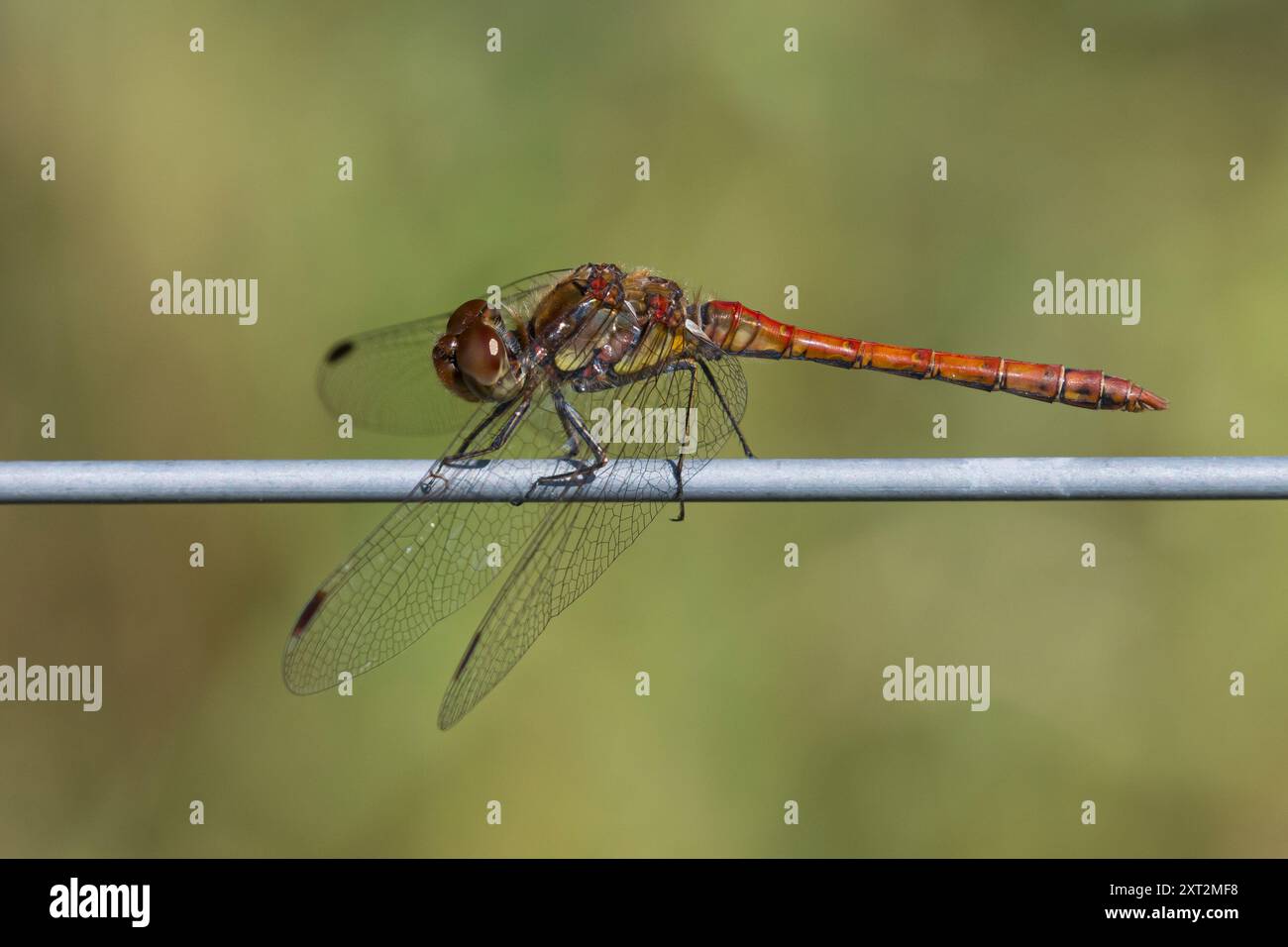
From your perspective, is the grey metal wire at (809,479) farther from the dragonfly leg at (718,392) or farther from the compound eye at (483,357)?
the dragonfly leg at (718,392)

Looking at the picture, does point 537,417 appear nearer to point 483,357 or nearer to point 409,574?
point 483,357

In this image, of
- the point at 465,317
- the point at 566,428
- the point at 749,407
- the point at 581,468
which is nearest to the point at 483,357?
the point at 465,317

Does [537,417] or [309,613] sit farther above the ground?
[537,417]

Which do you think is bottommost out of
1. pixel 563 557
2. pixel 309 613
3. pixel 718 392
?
pixel 309 613

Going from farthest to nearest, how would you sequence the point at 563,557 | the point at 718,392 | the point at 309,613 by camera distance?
1. the point at 718,392
2. the point at 563,557
3. the point at 309,613

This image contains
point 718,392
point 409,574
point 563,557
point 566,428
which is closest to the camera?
point 409,574

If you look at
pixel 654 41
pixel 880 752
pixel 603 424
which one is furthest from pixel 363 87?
pixel 880 752

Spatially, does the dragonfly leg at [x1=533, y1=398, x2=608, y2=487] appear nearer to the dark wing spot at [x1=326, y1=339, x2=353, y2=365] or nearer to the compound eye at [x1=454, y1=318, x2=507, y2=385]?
the compound eye at [x1=454, y1=318, x2=507, y2=385]
